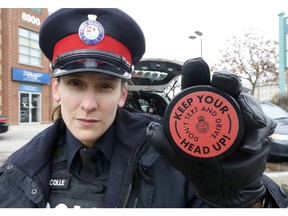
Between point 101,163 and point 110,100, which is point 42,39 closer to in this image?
point 110,100

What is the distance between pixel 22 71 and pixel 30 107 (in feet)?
6.21

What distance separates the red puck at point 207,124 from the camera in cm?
90

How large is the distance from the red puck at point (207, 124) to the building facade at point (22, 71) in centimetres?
1406

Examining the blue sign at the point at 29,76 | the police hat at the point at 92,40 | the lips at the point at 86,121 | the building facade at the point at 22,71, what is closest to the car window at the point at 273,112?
the police hat at the point at 92,40

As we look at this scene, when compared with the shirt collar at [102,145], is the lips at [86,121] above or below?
above

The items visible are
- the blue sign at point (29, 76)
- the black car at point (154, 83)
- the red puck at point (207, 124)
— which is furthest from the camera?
the blue sign at point (29, 76)

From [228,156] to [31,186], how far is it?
742 mm

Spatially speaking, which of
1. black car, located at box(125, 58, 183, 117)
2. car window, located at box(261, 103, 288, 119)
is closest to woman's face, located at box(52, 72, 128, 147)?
black car, located at box(125, 58, 183, 117)

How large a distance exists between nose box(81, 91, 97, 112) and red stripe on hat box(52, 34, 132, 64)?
0.22 meters

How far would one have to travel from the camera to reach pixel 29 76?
618 inches

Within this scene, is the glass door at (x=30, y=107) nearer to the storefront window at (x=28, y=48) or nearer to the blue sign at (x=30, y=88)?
the blue sign at (x=30, y=88)

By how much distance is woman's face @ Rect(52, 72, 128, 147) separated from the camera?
1136mm

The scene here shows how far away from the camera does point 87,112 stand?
3.69ft

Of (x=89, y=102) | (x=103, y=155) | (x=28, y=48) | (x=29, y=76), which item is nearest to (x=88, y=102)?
(x=89, y=102)
